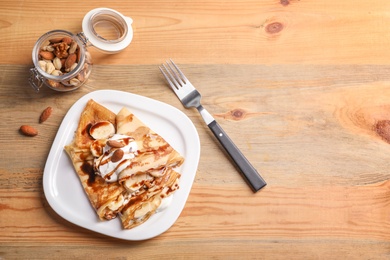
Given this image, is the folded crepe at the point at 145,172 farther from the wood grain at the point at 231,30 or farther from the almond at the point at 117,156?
the wood grain at the point at 231,30

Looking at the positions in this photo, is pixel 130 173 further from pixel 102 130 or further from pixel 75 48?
pixel 75 48

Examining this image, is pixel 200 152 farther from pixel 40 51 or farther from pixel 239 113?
pixel 40 51

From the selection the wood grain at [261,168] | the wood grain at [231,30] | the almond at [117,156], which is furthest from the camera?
the wood grain at [231,30]

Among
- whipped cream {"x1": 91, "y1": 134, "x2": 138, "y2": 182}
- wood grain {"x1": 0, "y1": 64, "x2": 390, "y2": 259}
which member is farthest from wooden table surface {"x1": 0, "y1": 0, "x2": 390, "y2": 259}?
whipped cream {"x1": 91, "y1": 134, "x2": 138, "y2": 182}

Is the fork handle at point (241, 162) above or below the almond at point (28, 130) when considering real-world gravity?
below

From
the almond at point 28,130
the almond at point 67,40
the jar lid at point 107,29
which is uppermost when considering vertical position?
the almond at point 67,40

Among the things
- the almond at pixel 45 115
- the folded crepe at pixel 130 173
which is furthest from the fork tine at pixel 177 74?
the almond at pixel 45 115
